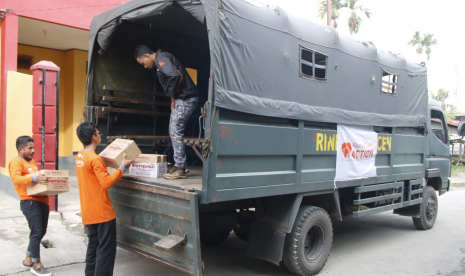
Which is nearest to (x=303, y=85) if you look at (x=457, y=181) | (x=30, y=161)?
(x=30, y=161)

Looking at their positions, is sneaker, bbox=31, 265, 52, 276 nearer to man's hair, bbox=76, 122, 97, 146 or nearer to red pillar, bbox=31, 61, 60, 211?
man's hair, bbox=76, 122, 97, 146

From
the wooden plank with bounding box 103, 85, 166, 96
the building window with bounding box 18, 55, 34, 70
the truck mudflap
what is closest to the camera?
the truck mudflap

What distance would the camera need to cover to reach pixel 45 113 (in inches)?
265

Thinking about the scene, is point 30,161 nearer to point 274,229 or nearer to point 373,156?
point 274,229

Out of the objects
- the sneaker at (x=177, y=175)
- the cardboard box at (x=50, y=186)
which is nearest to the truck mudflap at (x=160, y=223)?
the sneaker at (x=177, y=175)

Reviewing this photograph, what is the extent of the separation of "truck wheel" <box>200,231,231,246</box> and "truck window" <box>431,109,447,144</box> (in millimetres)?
4340

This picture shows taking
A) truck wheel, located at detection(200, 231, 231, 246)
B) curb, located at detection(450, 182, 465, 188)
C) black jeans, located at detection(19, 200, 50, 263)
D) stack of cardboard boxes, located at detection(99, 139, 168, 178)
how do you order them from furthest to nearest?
curb, located at detection(450, 182, 465, 188), truck wheel, located at detection(200, 231, 231, 246), black jeans, located at detection(19, 200, 50, 263), stack of cardboard boxes, located at detection(99, 139, 168, 178)

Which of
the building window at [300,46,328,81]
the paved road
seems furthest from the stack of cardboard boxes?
the building window at [300,46,328,81]

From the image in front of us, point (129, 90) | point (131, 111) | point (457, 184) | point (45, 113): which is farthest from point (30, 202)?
point (457, 184)

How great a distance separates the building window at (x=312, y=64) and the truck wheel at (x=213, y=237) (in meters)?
2.50

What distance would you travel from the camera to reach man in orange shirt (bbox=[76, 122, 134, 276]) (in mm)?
3684

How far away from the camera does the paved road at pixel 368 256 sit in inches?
189

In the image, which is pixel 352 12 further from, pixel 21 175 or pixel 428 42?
pixel 21 175

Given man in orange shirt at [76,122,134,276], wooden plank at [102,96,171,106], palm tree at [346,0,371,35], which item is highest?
palm tree at [346,0,371,35]
